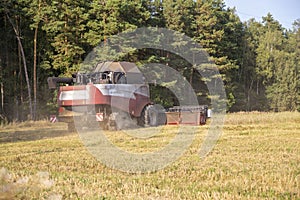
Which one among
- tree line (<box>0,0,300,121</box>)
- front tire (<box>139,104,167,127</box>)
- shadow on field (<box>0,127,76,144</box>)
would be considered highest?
tree line (<box>0,0,300,121</box>)

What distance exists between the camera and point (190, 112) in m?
19.6

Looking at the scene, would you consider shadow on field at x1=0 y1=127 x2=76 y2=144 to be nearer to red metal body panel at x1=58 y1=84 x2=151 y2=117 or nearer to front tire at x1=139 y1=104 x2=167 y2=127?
red metal body panel at x1=58 y1=84 x2=151 y2=117

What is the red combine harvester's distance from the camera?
14703 millimetres

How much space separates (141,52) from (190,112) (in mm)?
15380

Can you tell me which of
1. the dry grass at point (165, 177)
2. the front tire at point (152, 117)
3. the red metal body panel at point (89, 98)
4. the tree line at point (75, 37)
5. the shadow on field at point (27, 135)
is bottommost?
the shadow on field at point (27, 135)

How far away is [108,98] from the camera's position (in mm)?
14758

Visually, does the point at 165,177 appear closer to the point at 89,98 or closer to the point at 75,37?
the point at 89,98

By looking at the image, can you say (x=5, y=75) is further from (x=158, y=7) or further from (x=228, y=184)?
(x=228, y=184)

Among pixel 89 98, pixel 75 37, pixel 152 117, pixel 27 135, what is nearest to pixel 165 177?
A: pixel 89 98

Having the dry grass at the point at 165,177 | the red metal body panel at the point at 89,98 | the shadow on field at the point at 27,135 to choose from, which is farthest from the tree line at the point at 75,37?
the dry grass at the point at 165,177

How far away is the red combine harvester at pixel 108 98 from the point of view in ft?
48.2

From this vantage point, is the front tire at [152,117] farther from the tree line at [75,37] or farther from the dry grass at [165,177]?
the tree line at [75,37]

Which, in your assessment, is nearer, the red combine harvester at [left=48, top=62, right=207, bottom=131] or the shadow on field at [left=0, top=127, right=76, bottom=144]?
the shadow on field at [left=0, top=127, right=76, bottom=144]

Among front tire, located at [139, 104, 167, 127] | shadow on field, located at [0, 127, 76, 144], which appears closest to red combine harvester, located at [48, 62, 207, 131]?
front tire, located at [139, 104, 167, 127]
